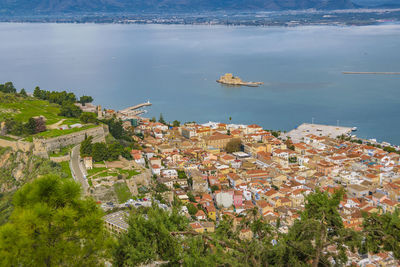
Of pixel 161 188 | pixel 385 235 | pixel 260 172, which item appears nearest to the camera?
pixel 385 235

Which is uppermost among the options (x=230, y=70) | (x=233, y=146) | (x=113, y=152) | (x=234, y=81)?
(x=113, y=152)

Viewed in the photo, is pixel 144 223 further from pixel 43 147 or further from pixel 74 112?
pixel 74 112

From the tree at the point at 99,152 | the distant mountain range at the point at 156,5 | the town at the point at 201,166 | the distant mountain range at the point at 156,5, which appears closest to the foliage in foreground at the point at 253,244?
the town at the point at 201,166

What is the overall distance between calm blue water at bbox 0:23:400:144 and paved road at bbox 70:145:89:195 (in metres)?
10.2

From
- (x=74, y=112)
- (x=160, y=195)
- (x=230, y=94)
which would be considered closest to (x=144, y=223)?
(x=160, y=195)

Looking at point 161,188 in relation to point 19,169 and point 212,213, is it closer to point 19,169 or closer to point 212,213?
point 212,213

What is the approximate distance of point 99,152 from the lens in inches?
475

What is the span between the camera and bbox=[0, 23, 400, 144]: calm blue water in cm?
2323

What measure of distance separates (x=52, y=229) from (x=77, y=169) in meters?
7.93

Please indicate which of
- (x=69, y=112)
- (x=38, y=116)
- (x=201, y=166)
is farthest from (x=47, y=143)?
(x=201, y=166)

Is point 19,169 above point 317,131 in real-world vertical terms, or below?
above

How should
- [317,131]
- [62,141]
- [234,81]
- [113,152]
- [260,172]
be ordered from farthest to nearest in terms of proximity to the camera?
[234,81] → [317,131] → [260,172] → [62,141] → [113,152]

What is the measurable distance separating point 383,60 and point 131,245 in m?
40.6

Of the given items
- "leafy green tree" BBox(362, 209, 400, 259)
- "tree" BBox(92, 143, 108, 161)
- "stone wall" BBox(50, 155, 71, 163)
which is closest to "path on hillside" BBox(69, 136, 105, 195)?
"stone wall" BBox(50, 155, 71, 163)
